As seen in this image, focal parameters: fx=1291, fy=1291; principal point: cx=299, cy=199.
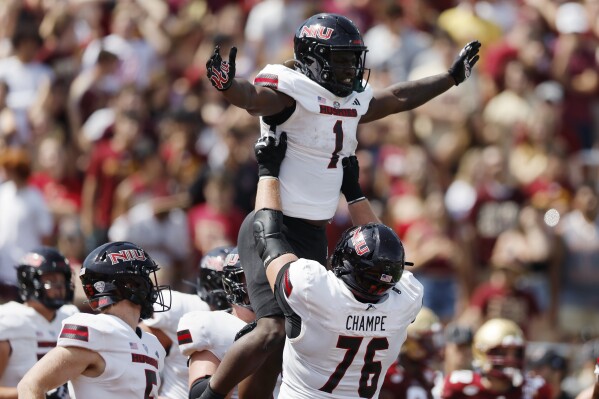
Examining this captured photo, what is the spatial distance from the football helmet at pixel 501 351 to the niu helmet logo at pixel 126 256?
3345 millimetres

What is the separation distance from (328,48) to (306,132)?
45cm

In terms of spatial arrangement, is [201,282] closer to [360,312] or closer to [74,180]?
[360,312]

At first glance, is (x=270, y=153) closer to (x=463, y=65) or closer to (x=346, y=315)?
(x=346, y=315)

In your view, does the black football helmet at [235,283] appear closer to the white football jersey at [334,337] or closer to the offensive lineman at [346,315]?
the offensive lineman at [346,315]

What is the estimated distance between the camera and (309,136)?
672 centimetres

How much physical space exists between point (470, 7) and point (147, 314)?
31.1 ft

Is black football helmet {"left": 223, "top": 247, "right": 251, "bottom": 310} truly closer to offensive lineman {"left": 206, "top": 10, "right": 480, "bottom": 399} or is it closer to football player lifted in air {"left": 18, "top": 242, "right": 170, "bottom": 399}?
offensive lineman {"left": 206, "top": 10, "right": 480, "bottom": 399}

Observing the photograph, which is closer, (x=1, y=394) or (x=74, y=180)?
(x=1, y=394)

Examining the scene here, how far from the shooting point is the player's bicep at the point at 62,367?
5.79m

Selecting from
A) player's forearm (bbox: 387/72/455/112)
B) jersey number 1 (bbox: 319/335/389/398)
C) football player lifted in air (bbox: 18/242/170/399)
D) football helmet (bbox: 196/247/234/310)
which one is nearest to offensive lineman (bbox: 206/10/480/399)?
player's forearm (bbox: 387/72/455/112)

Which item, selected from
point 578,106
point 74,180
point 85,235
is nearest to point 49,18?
point 74,180

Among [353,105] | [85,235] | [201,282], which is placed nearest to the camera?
[353,105]

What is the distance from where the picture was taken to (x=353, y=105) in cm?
685

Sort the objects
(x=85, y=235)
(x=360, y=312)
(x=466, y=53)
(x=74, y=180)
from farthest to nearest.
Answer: (x=74, y=180), (x=85, y=235), (x=466, y=53), (x=360, y=312)
